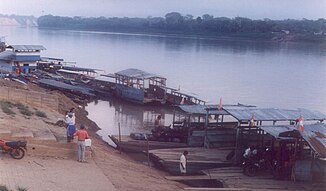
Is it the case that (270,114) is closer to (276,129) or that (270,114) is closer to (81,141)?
(276,129)

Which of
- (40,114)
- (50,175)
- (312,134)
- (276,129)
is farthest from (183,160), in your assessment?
(40,114)

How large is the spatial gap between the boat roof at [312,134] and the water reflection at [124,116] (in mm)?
10231

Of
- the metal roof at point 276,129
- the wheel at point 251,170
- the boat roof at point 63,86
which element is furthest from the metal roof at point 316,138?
the boat roof at point 63,86

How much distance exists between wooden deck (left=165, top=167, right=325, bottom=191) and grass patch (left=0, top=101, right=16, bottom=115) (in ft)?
18.1

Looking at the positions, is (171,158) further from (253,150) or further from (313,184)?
(313,184)

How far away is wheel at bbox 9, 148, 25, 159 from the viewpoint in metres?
10.3

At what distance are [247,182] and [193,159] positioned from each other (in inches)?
96.8

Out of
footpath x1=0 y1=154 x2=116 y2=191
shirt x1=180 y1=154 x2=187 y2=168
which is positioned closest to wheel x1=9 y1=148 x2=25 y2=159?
footpath x1=0 y1=154 x2=116 y2=191

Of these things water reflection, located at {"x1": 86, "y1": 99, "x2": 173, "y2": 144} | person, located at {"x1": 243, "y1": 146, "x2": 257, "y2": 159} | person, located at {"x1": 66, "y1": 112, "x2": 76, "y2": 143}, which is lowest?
water reflection, located at {"x1": 86, "y1": 99, "x2": 173, "y2": 144}

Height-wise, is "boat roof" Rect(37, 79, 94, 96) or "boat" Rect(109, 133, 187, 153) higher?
"boat roof" Rect(37, 79, 94, 96)

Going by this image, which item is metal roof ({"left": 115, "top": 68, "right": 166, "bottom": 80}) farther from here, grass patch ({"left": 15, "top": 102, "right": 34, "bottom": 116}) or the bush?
grass patch ({"left": 15, "top": 102, "right": 34, "bottom": 116})

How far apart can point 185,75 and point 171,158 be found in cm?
3184

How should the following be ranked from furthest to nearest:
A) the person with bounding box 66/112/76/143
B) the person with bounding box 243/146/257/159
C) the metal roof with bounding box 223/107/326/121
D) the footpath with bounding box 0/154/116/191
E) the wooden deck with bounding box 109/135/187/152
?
the wooden deck with bounding box 109/135/187/152 → the metal roof with bounding box 223/107/326/121 → the person with bounding box 243/146/257/159 → the person with bounding box 66/112/76/143 → the footpath with bounding box 0/154/116/191

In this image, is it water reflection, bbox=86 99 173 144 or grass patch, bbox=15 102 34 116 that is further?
water reflection, bbox=86 99 173 144
